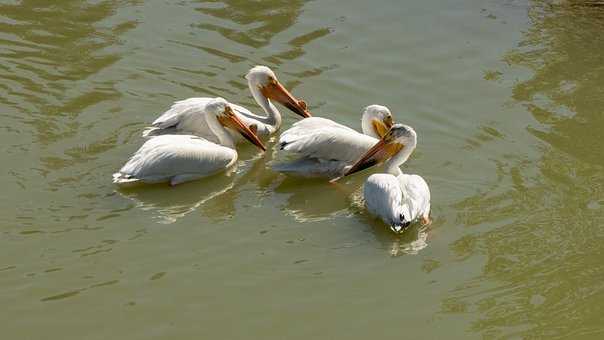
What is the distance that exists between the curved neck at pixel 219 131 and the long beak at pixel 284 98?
2.32 feet

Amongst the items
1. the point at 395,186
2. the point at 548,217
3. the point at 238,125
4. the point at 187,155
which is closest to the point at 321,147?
the point at 238,125

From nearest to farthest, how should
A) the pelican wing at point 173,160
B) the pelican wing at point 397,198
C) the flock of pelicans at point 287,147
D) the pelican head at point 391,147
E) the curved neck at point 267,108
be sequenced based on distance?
the pelican wing at point 397,198
the flock of pelicans at point 287,147
the pelican wing at point 173,160
the pelican head at point 391,147
the curved neck at point 267,108

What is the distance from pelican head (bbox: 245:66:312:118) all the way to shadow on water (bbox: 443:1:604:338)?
65.0 inches

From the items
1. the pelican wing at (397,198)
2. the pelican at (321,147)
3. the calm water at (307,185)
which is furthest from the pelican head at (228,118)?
the pelican wing at (397,198)

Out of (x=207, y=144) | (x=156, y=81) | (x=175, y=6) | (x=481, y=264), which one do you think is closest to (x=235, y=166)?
(x=207, y=144)

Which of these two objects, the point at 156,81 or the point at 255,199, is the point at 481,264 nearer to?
the point at 255,199

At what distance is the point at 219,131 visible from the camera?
731 cm

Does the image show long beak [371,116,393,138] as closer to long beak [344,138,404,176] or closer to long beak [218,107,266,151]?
long beak [344,138,404,176]

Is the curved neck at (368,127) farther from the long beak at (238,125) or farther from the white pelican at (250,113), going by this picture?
the long beak at (238,125)

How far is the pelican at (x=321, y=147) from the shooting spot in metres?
6.99

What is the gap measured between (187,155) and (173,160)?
143mm

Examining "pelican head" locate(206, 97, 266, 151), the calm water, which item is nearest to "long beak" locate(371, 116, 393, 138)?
the calm water

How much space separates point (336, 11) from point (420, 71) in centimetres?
160

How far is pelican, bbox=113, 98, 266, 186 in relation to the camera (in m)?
6.51
